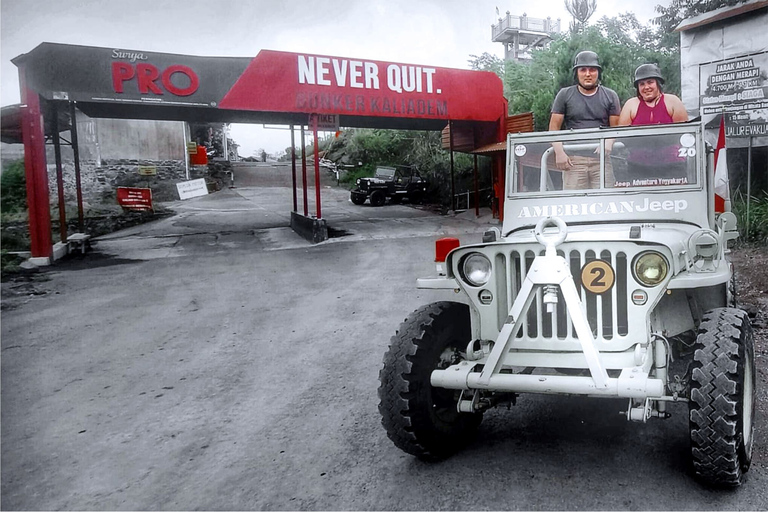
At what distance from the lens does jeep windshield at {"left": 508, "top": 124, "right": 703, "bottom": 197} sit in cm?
394

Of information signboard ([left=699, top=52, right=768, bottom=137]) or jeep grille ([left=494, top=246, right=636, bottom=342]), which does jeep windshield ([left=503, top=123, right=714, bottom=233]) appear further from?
information signboard ([left=699, top=52, right=768, bottom=137])

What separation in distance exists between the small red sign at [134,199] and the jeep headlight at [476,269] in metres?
16.9

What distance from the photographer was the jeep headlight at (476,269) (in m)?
3.16

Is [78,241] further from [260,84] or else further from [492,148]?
[492,148]

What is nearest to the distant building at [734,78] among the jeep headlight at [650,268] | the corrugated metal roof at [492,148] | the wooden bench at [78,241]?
the corrugated metal roof at [492,148]

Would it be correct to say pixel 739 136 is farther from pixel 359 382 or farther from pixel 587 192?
pixel 359 382

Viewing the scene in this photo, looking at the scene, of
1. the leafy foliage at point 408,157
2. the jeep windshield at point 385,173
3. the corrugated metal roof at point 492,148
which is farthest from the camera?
the jeep windshield at point 385,173

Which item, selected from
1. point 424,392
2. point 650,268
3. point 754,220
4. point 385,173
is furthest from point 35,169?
point 385,173

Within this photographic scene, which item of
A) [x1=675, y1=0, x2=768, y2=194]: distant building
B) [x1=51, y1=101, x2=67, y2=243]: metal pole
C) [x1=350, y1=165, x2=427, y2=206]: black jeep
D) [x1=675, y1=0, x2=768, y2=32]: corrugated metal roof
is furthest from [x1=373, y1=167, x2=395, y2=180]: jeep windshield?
[x1=675, y1=0, x2=768, y2=32]: corrugated metal roof

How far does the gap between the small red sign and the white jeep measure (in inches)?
659

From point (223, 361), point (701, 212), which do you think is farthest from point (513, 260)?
point (223, 361)

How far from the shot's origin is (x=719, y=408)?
264cm

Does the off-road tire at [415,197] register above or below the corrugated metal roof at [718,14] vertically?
below

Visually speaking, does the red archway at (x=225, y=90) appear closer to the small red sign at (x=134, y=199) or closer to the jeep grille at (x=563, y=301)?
the small red sign at (x=134, y=199)
